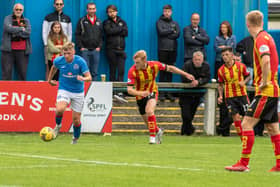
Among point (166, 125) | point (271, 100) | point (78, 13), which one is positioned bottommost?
point (166, 125)

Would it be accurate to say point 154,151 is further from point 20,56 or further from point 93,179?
point 20,56

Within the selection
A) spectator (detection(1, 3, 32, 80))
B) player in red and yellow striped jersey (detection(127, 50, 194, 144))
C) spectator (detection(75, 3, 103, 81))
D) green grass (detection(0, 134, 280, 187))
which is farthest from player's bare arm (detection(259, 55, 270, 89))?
spectator (detection(75, 3, 103, 81))

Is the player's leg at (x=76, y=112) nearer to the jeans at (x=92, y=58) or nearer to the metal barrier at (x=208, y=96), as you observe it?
the jeans at (x=92, y=58)

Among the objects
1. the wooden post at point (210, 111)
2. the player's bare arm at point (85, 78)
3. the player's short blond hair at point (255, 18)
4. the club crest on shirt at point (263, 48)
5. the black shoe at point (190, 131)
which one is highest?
the player's short blond hair at point (255, 18)

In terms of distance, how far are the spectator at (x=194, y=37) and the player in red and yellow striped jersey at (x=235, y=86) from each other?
10.9 ft

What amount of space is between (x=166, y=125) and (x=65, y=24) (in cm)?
377

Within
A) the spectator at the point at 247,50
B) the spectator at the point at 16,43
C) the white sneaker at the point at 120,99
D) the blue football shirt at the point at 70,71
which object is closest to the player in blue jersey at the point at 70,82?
the blue football shirt at the point at 70,71

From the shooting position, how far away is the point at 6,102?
1917cm

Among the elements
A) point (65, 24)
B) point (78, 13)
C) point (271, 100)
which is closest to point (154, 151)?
point (271, 100)

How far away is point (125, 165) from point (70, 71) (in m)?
5.71

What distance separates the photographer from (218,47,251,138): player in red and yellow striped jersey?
678 inches

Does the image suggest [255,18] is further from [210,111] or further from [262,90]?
[210,111]

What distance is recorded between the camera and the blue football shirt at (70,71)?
15.8m

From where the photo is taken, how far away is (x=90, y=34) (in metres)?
20.3
